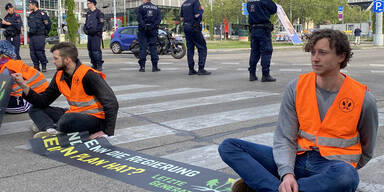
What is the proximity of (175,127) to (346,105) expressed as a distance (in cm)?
301

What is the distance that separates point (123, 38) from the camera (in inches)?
917

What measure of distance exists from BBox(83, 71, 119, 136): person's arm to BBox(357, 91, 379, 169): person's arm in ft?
8.78

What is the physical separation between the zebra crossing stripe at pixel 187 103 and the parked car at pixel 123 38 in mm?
15818

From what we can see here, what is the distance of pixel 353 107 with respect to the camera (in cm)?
269

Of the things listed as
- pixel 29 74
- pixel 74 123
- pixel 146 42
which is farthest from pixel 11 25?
pixel 74 123

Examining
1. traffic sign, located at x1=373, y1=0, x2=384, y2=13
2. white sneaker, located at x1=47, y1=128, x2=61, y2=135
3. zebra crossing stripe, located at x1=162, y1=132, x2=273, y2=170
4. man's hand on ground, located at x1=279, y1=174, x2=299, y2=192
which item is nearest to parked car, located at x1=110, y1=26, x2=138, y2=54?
traffic sign, located at x1=373, y1=0, x2=384, y2=13

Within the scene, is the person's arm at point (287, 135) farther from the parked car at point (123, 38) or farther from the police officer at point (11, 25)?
the parked car at point (123, 38)

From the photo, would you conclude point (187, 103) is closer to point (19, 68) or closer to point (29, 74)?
point (29, 74)

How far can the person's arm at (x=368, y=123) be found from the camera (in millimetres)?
2695

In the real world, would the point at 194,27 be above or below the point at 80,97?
above

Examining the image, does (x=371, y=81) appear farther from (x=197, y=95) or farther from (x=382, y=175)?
(x=382, y=175)

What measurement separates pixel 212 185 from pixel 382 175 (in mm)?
1345

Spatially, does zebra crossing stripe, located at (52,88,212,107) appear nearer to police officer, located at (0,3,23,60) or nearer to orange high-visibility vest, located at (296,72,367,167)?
orange high-visibility vest, located at (296,72,367,167)

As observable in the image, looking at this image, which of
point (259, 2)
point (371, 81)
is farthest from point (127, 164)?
point (371, 81)
